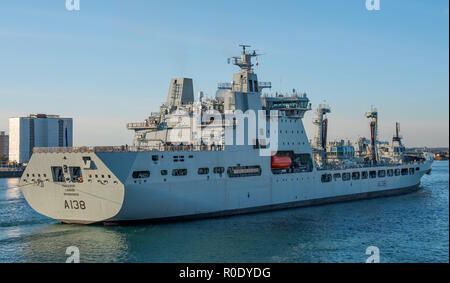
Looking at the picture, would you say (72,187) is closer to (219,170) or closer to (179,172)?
(179,172)

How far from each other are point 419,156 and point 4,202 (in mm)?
41363

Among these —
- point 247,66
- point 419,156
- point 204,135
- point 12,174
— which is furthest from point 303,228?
point 12,174

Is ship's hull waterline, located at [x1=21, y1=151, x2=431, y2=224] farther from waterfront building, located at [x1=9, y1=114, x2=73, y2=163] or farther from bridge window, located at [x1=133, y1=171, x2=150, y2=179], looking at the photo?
waterfront building, located at [x1=9, y1=114, x2=73, y2=163]

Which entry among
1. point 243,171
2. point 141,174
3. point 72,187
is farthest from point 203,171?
point 72,187

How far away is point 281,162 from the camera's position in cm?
3231

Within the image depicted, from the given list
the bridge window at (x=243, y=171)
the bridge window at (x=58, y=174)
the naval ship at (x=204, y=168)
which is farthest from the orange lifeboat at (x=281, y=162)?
the bridge window at (x=58, y=174)

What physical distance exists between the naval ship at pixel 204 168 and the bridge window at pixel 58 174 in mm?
52

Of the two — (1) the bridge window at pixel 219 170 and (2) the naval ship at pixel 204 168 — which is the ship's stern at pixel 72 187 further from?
(1) the bridge window at pixel 219 170

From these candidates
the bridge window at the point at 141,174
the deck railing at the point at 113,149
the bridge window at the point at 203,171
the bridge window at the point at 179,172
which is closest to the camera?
the deck railing at the point at 113,149

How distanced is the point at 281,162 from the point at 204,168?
21.7ft

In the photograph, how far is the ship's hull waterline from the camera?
24562 millimetres

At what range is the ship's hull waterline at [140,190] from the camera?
24562 millimetres

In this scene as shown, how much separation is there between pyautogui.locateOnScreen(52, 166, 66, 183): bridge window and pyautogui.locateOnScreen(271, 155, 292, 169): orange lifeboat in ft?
44.7
